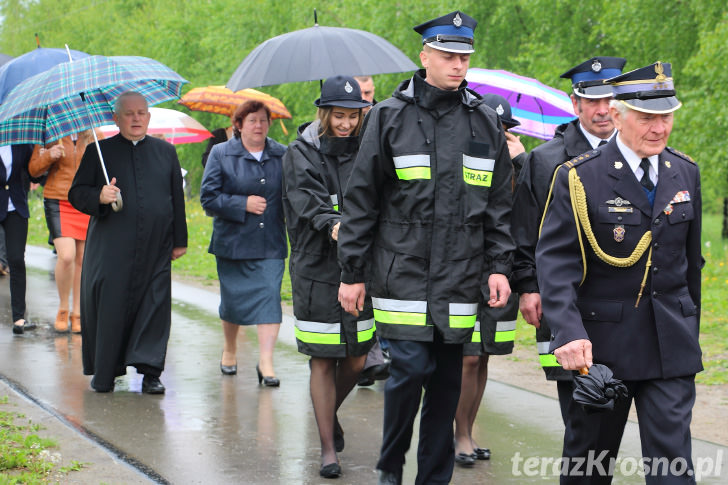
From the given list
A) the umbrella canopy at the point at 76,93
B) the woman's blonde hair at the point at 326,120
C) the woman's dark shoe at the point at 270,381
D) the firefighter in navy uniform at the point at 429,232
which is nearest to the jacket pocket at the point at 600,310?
the firefighter in navy uniform at the point at 429,232

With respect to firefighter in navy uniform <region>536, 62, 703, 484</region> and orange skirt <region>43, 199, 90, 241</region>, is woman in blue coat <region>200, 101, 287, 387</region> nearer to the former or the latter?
orange skirt <region>43, 199, 90, 241</region>

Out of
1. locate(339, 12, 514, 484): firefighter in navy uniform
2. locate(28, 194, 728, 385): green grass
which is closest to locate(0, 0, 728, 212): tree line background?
locate(28, 194, 728, 385): green grass

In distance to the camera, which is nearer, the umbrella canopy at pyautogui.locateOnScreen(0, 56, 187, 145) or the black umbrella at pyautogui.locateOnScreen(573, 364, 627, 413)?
the black umbrella at pyautogui.locateOnScreen(573, 364, 627, 413)

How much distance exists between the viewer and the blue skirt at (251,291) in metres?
8.58

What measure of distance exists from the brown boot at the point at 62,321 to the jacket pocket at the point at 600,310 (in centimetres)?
714

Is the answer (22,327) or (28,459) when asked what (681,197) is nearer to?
(28,459)

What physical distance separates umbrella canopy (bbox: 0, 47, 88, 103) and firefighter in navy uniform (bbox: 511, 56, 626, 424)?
14.3 ft

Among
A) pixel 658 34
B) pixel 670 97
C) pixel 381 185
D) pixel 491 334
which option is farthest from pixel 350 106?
pixel 658 34

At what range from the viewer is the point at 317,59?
316 inches

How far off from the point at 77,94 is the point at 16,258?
327cm

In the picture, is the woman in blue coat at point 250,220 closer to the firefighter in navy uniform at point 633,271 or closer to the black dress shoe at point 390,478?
the black dress shoe at point 390,478

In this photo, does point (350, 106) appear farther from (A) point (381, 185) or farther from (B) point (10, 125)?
(B) point (10, 125)

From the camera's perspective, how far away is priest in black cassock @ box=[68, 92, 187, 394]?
8.13 m

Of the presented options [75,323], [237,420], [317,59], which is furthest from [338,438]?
[75,323]
